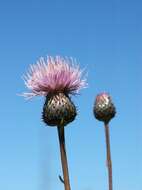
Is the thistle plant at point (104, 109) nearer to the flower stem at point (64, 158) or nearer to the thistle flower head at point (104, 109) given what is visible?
the thistle flower head at point (104, 109)

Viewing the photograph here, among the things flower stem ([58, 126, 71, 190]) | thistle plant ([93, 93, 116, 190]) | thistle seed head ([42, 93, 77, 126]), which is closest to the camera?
flower stem ([58, 126, 71, 190])

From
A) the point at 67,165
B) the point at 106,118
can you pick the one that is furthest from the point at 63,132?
the point at 106,118

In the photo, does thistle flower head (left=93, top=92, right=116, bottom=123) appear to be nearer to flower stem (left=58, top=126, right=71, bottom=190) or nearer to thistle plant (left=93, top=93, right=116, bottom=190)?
thistle plant (left=93, top=93, right=116, bottom=190)

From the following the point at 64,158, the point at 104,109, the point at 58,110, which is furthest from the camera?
the point at 104,109

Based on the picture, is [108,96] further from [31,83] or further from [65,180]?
[65,180]

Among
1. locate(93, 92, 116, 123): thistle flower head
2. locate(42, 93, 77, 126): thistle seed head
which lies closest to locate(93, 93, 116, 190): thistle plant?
locate(93, 92, 116, 123): thistle flower head

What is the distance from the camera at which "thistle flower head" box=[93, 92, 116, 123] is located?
24.4ft

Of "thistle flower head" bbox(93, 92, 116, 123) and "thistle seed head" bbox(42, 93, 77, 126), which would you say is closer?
"thistle seed head" bbox(42, 93, 77, 126)

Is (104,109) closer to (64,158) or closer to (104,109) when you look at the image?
(104,109)

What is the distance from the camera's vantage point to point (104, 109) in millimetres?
7516

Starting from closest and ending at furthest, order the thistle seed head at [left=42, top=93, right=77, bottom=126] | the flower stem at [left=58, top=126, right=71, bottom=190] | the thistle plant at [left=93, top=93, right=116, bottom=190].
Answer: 1. the flower stem at [left=58, top=126, right=71, bottom=190]
2. the thistle seed head at [left=42, top=93, right=77, bottom=126]
3. the thistle plant at [left=93, top=93, right=116, bottom=190]

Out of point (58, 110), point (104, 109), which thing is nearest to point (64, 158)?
point (58, 110)

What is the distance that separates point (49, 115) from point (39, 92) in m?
0.31

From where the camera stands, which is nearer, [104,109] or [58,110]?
[58,110]
